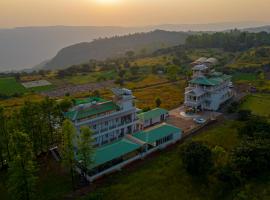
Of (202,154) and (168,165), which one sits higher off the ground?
(202,154)

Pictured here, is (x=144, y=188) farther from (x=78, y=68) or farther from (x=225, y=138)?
(x=78, y=68)

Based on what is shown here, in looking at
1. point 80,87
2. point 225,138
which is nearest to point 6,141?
point 225,138

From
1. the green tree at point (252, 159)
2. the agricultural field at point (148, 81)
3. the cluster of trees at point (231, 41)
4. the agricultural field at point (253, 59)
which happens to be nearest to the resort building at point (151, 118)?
the green tree at point (252, 159)

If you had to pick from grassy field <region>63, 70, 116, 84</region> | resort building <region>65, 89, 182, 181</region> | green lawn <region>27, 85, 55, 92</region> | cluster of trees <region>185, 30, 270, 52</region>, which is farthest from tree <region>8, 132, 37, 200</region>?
cluster of trees <region>185, 30, 270, 52</region>

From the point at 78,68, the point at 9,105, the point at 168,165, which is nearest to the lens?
the point at 168,165

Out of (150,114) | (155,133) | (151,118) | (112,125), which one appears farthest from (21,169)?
(150,114)

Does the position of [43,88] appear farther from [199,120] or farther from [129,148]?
[129,148]

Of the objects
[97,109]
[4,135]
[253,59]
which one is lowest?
[253,59]
